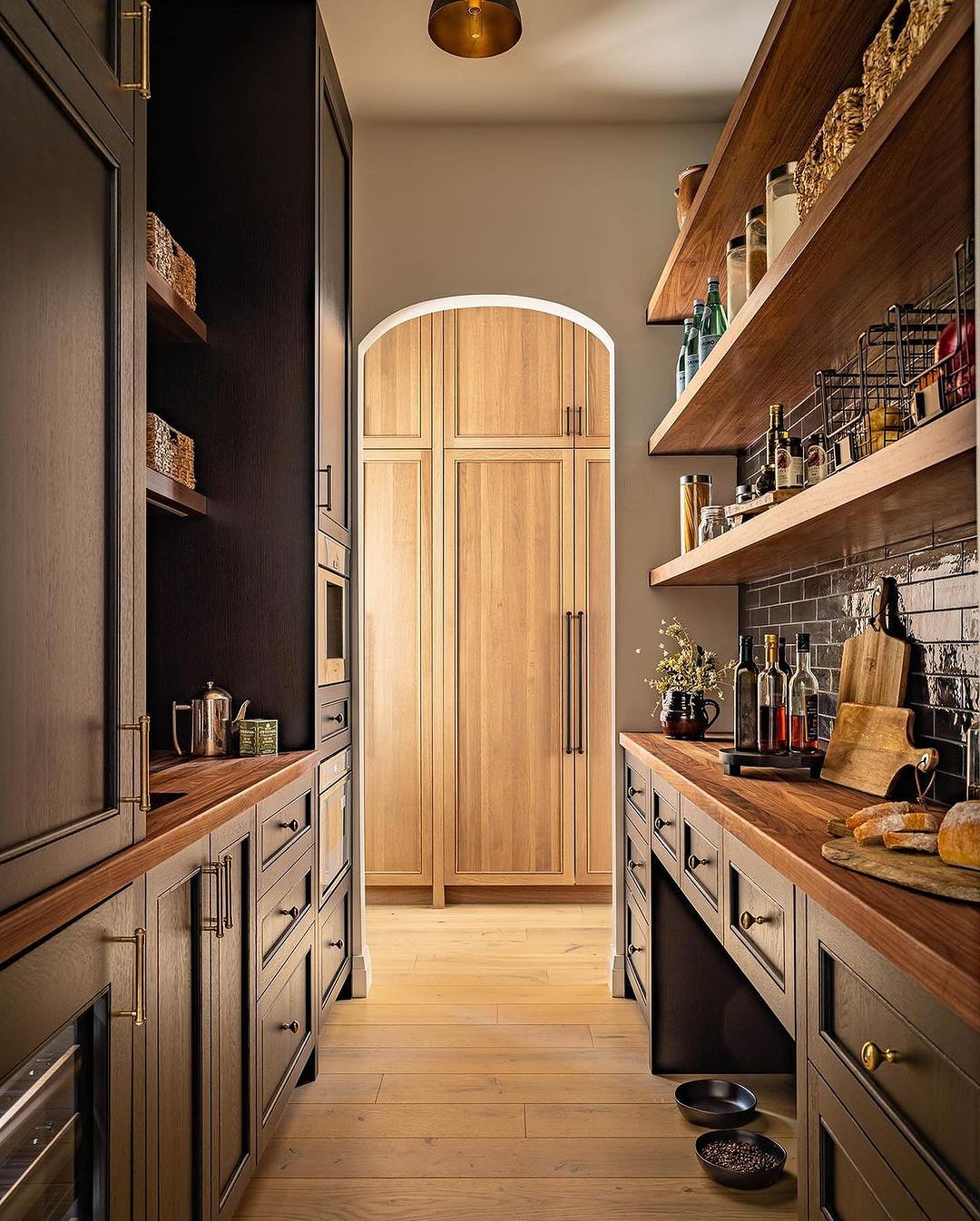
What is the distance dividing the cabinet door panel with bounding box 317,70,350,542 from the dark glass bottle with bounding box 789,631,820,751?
1.36 metres

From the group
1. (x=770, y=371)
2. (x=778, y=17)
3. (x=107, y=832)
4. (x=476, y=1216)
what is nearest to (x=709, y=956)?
(x=476, y=1216)

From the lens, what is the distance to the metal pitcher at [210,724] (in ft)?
8.44

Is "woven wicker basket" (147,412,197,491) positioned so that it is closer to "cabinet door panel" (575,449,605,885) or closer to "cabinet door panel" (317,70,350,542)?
"cabinet door panel" (317,70,350,542)

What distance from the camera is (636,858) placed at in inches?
125

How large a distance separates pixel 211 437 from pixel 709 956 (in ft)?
6.47

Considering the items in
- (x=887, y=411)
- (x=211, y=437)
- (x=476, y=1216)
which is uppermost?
(x=211, y=437)

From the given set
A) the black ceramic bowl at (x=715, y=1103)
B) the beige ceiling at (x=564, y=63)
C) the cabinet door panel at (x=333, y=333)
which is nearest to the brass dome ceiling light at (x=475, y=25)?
the beige ceiling at (x=564, y=63)

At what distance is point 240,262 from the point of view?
2799 millimetres

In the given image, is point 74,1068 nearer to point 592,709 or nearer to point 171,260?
point 171,260

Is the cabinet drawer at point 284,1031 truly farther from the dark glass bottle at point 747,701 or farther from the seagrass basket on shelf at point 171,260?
the seagrass basket on shelf at point 171,260

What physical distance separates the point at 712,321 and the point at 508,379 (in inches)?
68.2

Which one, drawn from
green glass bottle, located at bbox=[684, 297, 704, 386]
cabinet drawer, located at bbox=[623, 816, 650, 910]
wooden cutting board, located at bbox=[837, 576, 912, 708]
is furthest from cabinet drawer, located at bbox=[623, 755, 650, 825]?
green glass bottle, located at bbox=[684, 297, 704, 386]

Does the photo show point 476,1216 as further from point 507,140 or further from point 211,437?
point 507,140

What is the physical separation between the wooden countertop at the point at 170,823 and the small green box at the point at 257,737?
0.03 m
